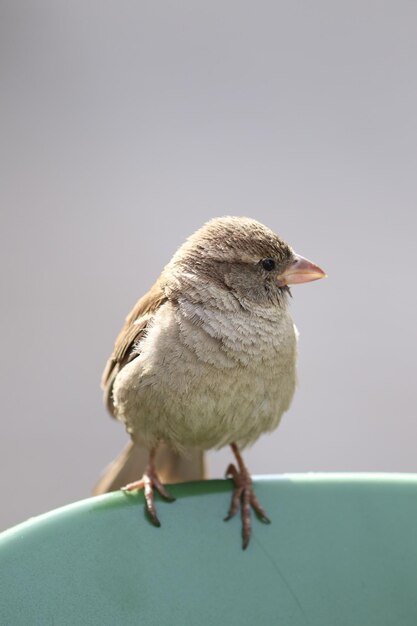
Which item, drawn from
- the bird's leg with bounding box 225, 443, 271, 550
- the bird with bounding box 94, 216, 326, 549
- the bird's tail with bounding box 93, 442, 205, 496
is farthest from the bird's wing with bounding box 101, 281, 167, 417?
the bird's leg with bounding box 225, 443, 271, 550

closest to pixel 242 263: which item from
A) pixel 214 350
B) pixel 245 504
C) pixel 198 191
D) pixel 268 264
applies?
pixel 268 264

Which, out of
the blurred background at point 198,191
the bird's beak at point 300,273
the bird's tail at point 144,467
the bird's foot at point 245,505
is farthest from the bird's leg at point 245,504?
the blurred background at point 198,191

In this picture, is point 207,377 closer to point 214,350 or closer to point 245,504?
point 214,350

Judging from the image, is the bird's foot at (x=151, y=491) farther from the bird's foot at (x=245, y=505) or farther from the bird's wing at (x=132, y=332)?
the bird's wing at (x=132, y=332)

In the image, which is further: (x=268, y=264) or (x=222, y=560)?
(x=268, y=264)

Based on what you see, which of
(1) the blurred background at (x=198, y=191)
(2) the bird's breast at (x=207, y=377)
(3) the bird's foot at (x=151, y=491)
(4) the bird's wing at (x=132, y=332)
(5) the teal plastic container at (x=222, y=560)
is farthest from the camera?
(1) the blurred background at (x=198, y=191)

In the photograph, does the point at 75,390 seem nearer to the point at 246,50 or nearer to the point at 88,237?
the point at 88,237

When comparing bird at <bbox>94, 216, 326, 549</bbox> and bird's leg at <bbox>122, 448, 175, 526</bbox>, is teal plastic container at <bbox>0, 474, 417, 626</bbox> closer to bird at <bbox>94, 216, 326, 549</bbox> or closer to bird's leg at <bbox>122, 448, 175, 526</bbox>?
bird's leg at <bbox>122, 448, 175, 526</bbox>
